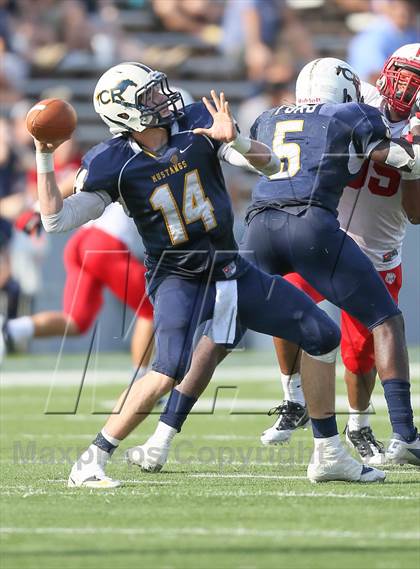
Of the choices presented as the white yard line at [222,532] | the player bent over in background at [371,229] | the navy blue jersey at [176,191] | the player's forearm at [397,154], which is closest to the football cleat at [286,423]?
the player bent over in background at [371,229]

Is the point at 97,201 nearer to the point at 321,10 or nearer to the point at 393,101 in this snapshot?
the point at 393,101

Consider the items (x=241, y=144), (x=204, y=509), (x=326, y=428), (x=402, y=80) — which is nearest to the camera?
(x=204, y=509)

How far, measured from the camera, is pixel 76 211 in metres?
5.22

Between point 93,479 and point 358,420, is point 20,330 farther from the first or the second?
point 93,479

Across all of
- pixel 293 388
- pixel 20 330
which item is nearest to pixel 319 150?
pixel 293 388

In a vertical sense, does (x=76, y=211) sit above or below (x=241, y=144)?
below

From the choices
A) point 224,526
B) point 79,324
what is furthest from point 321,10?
point 224,526

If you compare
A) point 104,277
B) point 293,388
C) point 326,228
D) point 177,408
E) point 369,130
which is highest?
point 369,130

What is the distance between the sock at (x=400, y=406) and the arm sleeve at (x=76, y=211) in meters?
1.51

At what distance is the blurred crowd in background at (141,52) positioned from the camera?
41.5ft

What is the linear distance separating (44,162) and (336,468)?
5.55 ft

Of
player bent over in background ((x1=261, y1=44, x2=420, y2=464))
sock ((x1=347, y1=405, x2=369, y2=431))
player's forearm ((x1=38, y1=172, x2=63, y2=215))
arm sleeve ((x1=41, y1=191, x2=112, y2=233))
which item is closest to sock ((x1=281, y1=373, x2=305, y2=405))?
player bent over in background ((x1=261, y1=44, x2=420, y2=464))

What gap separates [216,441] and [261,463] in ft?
2.79

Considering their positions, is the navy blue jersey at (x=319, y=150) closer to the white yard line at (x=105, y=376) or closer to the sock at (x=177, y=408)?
the sock at (x=177, y=408)
